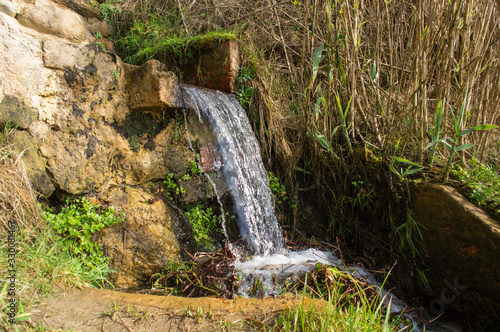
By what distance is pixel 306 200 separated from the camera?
3568mm

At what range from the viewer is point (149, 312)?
69.1 inches

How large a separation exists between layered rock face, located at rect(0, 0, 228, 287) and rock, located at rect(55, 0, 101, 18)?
0.03 ft

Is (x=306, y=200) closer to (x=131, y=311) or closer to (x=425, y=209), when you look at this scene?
(x=425, y=209)

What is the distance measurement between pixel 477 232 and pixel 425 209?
1.33 ft

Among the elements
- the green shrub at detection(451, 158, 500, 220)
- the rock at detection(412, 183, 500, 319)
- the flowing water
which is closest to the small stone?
the flowing water

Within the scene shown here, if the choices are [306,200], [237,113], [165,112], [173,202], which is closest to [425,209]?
[306,200]

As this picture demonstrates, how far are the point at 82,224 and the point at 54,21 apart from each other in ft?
6.03

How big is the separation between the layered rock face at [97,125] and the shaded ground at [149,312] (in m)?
0.66

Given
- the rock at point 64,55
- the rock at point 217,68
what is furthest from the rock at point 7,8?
the rock at point 217,68

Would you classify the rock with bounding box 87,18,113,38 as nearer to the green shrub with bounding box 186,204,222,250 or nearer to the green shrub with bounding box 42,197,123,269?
the green shrub with bounding box 42,197,123,269

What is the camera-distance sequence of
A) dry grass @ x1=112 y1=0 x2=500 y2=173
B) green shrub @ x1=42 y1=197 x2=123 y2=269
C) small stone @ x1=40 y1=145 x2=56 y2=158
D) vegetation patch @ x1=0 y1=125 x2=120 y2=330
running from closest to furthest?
vegetation patch @ x1=0 y1=125 x2=120 y2=330
green shrub @ x1=42 y1=197 x2=123 y2=269
small stone @ x1=40 y1=145 x2=56 y2=158
dry grass @ x1=112 y1=0 x2=500 y2=173

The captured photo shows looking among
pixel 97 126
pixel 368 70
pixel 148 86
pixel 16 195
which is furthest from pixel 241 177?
pixel 16 195

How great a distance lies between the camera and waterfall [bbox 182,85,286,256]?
3.10 meters

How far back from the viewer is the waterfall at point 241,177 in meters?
3.10
